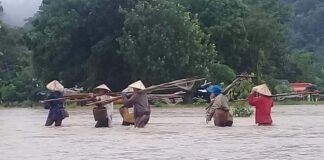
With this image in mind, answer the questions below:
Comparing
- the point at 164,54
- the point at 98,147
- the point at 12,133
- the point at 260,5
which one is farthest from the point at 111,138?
the point at 260,5

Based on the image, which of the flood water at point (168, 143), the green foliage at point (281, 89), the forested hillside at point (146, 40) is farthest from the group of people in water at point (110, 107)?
the green foliage at point (281, 89)

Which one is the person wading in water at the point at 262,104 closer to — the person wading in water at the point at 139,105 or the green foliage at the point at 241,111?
the person wading in water at the point at 139,105

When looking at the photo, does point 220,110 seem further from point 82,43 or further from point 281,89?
point 281,89

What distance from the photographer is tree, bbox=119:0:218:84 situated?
4259 cm

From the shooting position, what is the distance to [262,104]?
19875 mm

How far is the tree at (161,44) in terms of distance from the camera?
4259 cm

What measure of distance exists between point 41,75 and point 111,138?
33.6m

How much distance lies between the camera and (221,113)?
2020 cm

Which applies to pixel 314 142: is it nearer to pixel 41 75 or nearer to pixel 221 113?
pixel 221 113

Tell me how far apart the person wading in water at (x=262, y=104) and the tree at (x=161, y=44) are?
22.3 m

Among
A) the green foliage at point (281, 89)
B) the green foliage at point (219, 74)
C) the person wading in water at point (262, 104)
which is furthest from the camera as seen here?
the green foliage at point (281, 89)

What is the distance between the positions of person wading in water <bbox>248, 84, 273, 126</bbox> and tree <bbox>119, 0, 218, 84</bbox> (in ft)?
73.0

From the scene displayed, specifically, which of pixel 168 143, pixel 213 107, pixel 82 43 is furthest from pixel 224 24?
pixel 168 143

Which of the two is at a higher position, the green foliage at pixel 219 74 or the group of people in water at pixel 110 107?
the green foliage at pixel 219 74
